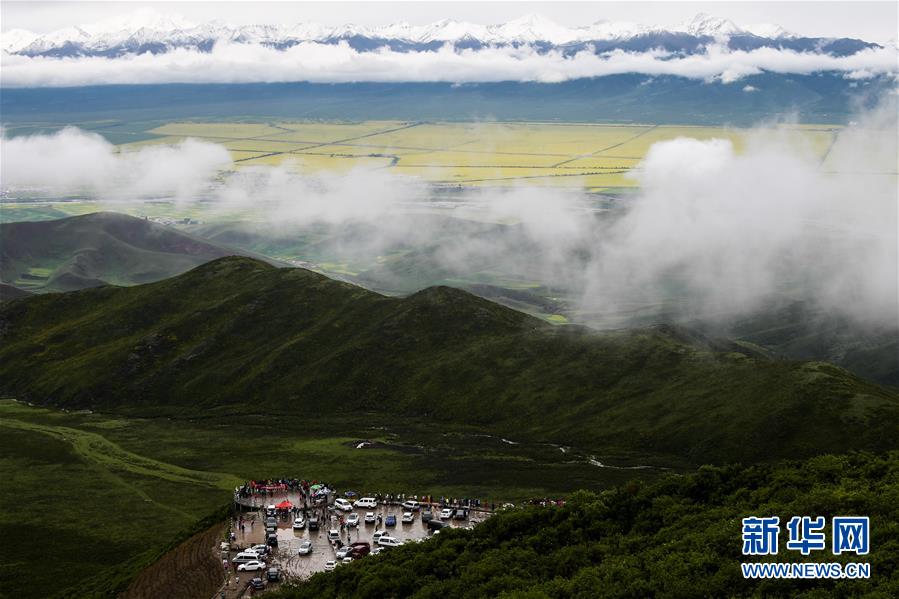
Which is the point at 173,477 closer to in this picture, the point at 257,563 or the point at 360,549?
the point at 257,563

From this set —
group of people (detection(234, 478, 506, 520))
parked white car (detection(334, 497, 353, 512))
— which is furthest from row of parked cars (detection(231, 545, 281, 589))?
parked white car (detection(334, 497, 353, 512))

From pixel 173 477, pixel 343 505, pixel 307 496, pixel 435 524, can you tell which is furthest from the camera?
pixel 173 477

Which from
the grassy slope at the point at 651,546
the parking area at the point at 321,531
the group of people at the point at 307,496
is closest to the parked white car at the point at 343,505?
the parking area at the point at 321,531

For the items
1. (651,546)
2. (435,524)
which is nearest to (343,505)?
(435,524)

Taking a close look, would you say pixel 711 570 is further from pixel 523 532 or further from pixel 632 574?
pixel 523 532

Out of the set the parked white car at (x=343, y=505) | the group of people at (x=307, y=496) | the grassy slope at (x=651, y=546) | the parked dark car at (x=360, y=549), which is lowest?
the group of people at (x=307, y=496)

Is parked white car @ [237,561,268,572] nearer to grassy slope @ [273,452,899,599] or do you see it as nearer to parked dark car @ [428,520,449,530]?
grassy slope @ [273,452,899,599]

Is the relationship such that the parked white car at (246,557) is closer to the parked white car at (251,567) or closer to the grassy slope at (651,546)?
the parked white car at (251,567)
